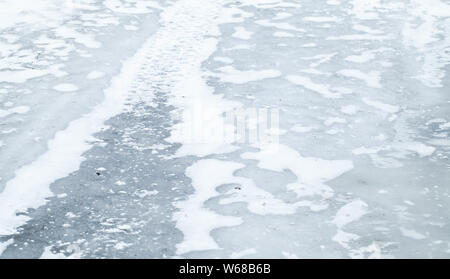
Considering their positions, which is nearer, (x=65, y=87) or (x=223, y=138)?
(x=223, y=138)

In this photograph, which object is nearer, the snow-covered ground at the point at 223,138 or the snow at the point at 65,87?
the snow-covered ground at the point at 223,138

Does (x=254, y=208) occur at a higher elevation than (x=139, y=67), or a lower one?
lower

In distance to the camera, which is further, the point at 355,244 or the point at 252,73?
the point at 252,73

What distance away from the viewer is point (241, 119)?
4559mm

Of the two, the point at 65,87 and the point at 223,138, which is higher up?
the point at 65,87

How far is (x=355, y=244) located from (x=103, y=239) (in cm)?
153

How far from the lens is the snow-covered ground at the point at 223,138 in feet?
10.3

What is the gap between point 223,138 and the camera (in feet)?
14.0

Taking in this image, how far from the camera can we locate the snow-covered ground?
3133 mm

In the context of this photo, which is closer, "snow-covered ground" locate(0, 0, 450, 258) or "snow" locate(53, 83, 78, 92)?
"snow-covered ground" locate(0, 0, 450, 258)
